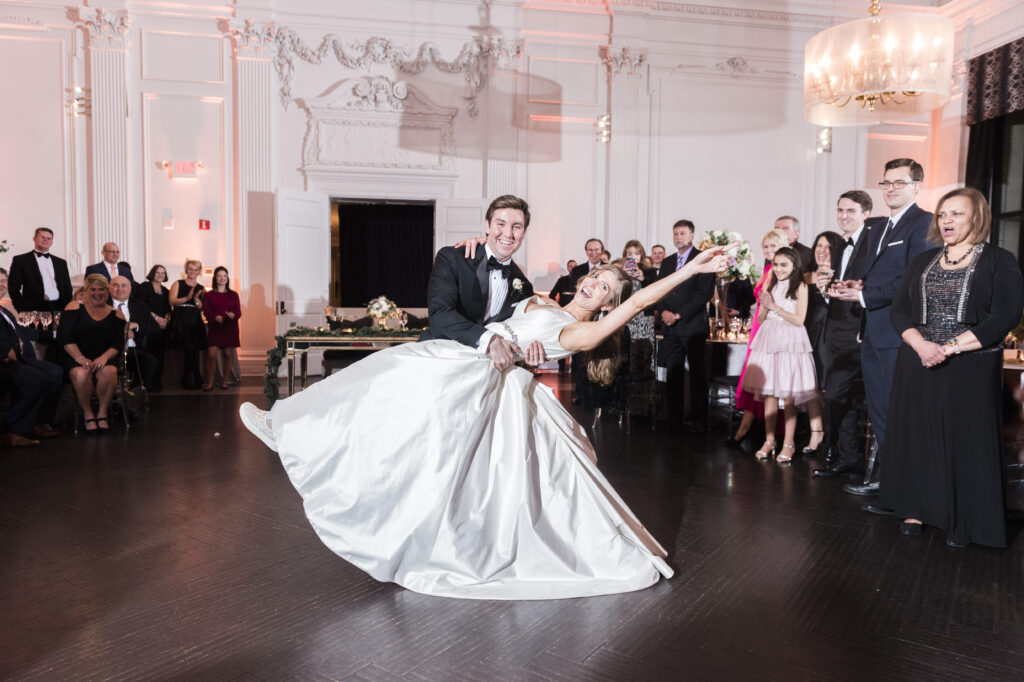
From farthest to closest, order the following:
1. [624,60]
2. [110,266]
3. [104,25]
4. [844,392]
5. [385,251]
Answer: [385,251] → [624,60] → [104,25] → [110,266] → [844,392]

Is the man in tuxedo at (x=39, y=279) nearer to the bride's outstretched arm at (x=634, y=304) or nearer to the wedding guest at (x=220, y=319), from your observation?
the wedding guest at (x=220, y=319)

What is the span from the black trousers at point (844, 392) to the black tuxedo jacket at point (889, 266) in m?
0.76

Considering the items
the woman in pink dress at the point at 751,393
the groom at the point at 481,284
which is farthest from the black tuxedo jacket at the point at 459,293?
the woman in pink dress at the point at 751,393

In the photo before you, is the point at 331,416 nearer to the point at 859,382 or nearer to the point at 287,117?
the point at 859,382

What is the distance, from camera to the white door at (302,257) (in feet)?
30.9

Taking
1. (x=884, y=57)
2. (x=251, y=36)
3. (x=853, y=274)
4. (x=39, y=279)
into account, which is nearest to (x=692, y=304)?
(x=853, y=274)

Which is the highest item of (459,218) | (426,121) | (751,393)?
(426,121)

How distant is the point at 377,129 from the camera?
9922 millimetres

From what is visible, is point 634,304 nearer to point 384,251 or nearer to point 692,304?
point 692,304

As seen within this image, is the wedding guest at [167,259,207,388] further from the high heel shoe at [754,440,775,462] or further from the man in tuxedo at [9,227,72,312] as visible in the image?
the high heel shoe at [754,440,775,462]

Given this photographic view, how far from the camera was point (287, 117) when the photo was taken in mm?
9766

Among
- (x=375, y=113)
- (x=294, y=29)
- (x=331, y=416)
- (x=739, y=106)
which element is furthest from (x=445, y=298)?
(x=739, y=106)

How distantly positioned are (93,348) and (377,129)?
525 centimetres

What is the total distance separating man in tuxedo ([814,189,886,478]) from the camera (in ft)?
15.2
